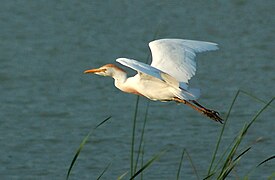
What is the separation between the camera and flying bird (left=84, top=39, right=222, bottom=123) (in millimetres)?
5797

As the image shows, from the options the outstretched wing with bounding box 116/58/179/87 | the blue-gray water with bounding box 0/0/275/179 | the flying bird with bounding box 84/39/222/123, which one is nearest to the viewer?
the outstretched wing with bounding box 116/58/179/87

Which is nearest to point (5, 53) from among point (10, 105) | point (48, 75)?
point (48, 75)

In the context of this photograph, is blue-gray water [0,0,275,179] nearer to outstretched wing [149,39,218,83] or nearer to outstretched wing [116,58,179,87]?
outstretched wing [149,39,218,83]

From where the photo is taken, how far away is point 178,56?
6.02 meters

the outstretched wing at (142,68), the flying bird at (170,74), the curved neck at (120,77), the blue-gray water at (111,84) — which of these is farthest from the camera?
the blue-gray water at (111,84)

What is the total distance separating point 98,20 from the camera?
12.5 meters

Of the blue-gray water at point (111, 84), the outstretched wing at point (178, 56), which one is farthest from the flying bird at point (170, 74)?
the blue-gray water at point (111, 84)

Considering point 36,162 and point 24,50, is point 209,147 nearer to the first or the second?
point 36,162

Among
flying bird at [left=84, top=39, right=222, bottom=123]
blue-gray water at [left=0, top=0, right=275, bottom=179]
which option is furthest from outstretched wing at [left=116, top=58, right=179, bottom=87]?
blue-gray water at [left=0, top=0, right=275, bottom=179]

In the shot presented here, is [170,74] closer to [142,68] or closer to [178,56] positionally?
[178,56]

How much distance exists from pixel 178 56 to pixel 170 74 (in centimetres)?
27

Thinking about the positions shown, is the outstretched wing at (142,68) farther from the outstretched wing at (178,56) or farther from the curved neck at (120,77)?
the curved neck at (120,77)

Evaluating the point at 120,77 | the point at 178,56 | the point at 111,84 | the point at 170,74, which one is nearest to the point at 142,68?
the point at 170,74

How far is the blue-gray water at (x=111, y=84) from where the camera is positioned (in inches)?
335
